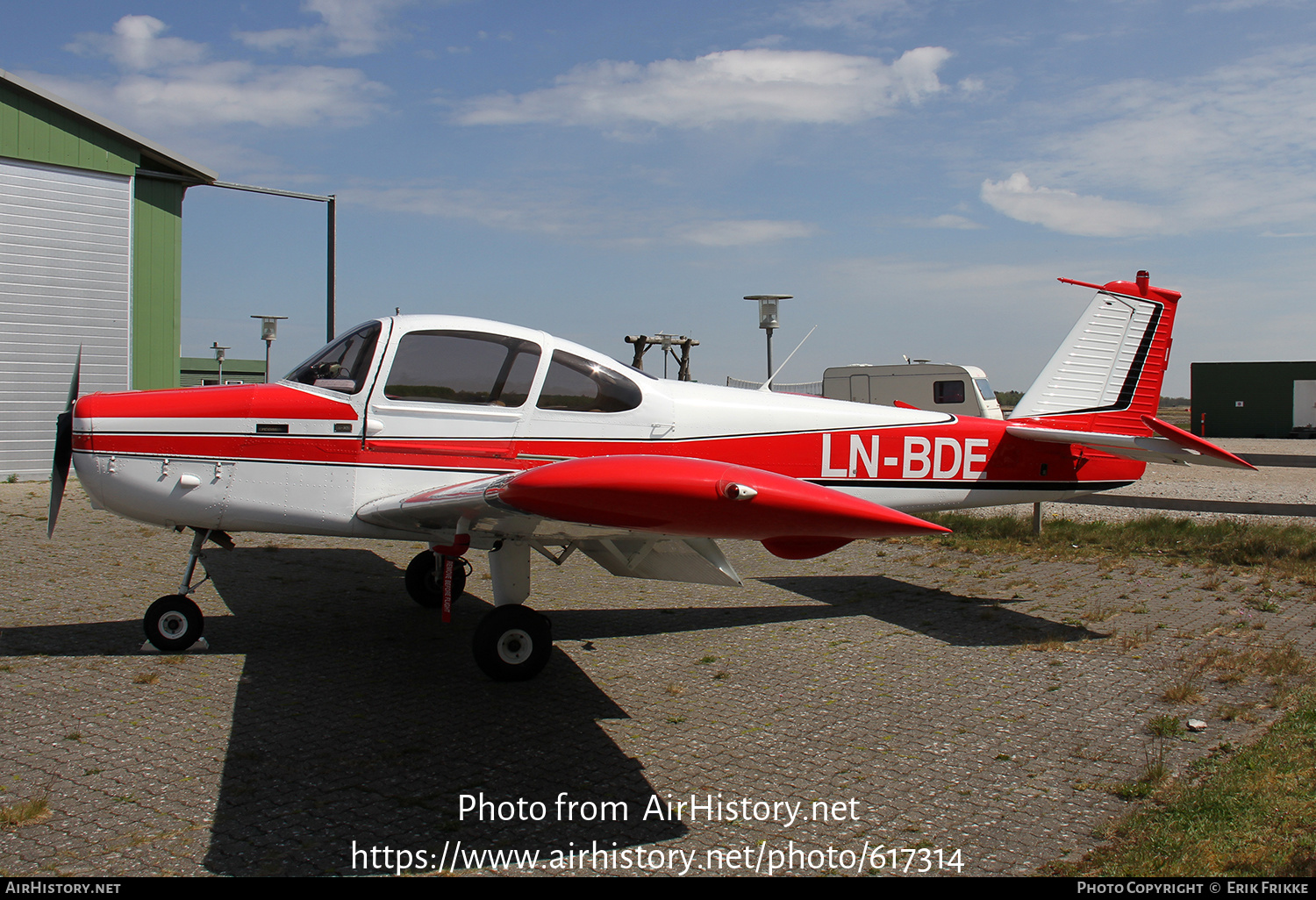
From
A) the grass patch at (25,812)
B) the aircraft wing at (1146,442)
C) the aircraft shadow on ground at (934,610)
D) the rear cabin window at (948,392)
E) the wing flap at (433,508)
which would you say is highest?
the rear cabin window at (948,392)

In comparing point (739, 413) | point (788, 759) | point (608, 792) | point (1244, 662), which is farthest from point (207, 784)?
point (1244, 662)

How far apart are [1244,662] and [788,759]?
325 cm

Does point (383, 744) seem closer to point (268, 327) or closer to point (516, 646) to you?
point (516, 646)

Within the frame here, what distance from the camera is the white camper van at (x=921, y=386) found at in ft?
54.4

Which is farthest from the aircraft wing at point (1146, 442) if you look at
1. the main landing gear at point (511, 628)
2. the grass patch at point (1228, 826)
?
the main landing gear at point (511, 628)

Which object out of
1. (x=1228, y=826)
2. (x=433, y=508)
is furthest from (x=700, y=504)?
(x=1228, y=826)

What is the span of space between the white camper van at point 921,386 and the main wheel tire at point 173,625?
1346 centimetres

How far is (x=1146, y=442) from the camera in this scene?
20.6ft

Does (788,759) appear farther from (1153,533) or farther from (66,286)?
(66,286)

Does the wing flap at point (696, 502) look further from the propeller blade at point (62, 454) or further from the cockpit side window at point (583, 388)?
the propeller blade at point (62, 454)

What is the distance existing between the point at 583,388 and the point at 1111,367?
4.77 meters

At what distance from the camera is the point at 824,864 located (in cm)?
281

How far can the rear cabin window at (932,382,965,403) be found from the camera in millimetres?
16703

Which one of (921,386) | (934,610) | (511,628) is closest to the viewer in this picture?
(511,628)
